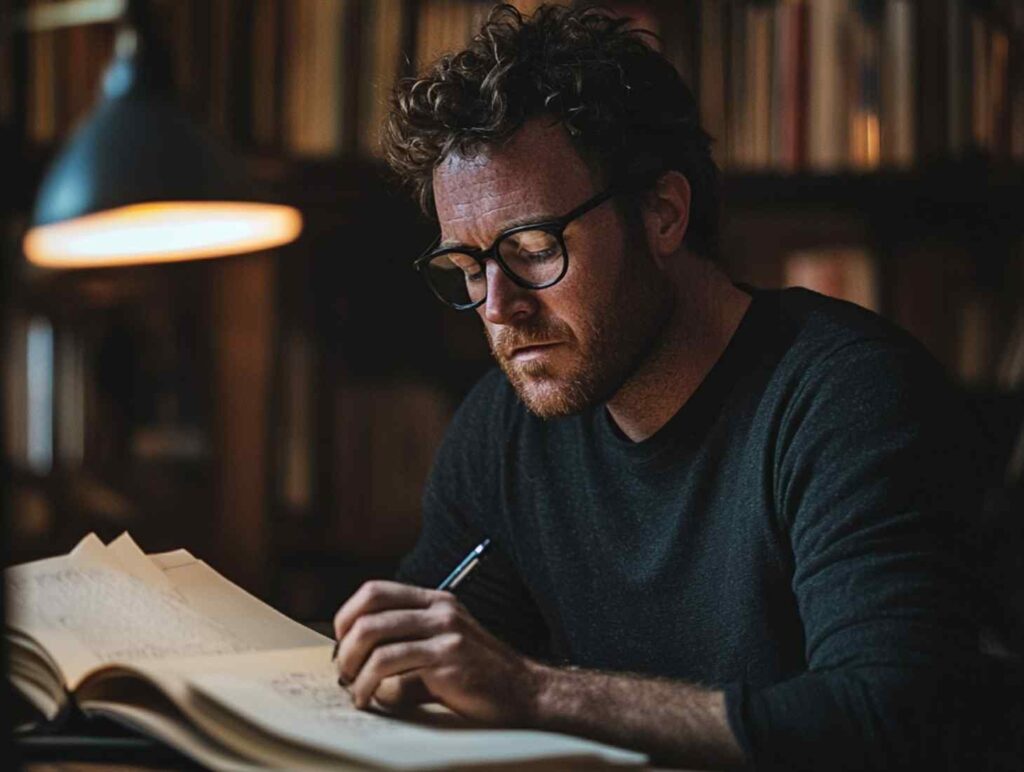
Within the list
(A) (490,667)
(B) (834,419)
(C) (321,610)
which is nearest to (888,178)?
(C) (321,610)

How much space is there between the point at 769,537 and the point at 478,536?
43 cm

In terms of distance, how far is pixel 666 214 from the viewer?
1456mm

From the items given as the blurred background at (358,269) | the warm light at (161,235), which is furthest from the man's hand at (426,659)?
the blurred background at (358,269)

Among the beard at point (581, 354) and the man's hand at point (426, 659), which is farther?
the beard at point (581, 354)

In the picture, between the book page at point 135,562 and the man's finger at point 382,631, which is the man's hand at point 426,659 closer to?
the man's finger at point 382,631

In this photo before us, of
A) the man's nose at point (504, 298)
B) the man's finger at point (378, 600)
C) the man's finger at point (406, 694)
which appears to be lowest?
the man's finger at point (406, 694)

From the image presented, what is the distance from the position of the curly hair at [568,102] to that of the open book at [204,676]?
0.51 m

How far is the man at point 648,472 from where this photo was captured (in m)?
0.93

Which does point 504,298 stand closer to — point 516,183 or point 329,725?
point 516,183

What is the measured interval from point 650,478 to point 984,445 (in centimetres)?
33

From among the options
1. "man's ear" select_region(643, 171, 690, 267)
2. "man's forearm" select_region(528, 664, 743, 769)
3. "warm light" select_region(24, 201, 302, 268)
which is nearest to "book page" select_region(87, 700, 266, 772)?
"man's forearm" select_region(528, 664, 743, 769)

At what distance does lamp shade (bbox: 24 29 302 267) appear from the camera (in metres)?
1.70

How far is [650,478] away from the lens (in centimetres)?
139

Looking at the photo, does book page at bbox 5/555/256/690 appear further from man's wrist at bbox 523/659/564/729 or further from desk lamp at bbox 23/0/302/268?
desk lamp at bbox 23/0/302/268
